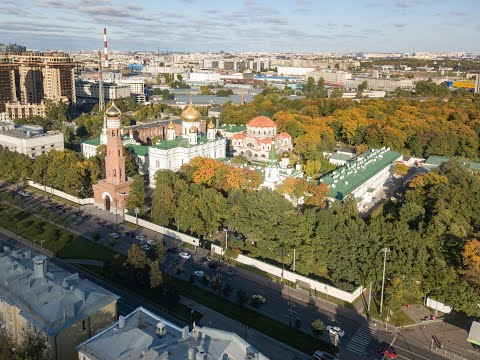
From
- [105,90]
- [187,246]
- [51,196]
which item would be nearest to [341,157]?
[187,246]

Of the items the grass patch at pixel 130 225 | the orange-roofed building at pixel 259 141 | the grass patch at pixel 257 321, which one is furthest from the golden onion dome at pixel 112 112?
the orange-roofed building at pixel 259 141

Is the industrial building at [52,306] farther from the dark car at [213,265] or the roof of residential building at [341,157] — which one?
the roof of residential building at [341,157]

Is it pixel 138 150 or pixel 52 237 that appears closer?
pixel 52 237

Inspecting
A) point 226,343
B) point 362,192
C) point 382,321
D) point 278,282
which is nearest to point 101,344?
point 226,343

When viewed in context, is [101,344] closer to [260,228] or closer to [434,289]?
[260,228]

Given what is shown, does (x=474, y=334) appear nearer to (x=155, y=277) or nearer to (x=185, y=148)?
(x=155, y=277)

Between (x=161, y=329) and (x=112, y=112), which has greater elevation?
(x=112, y=112)

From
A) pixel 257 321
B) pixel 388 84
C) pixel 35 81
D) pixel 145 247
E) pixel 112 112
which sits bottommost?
pixel 257 321

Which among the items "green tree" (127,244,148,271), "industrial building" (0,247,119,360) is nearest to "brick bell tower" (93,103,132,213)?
"green tree" (127,244,148,271)
